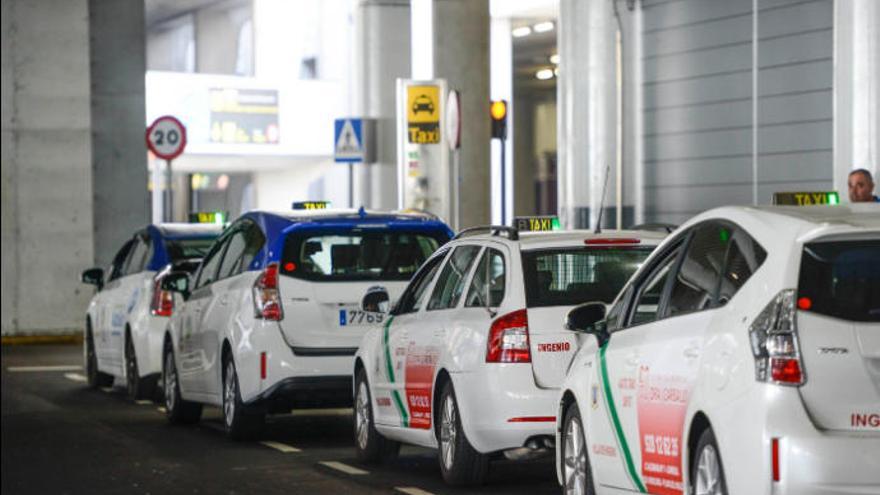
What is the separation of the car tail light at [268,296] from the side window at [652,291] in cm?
548

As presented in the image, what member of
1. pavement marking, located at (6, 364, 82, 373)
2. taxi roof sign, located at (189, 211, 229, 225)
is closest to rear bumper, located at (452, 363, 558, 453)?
taxi roof sign, located at (189, 211, 229, 225)

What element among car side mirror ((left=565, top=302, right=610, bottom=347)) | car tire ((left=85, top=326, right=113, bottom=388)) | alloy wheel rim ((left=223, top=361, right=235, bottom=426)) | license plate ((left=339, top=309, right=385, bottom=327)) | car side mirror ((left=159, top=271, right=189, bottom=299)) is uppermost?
car side mirror ((left=565, top=302, right=610, bottom=347))

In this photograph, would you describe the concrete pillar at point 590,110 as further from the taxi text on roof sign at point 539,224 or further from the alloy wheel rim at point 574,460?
the alloy wheel rim at point 574,460

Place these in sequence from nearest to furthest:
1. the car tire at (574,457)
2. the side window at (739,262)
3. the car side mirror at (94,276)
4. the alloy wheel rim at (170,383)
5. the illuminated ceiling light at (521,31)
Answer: the side window at (739,262) < the car tire at (574,457) < the alloy wheel rim at (170,383) < the car side mirror at (94,276) < the illuminated ceiling light at (521,31)

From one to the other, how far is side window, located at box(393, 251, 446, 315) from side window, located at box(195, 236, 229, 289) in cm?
333

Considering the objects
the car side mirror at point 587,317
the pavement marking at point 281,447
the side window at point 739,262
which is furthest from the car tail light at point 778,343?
the pavement marking at point 281,447

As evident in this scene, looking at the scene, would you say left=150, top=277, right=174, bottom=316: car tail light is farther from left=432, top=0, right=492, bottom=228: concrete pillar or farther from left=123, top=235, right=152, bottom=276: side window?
left=432, top=0, right=492, bottom=228: concrete pillar

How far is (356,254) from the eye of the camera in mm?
14516

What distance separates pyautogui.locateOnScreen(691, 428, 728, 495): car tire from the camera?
7.28 metres

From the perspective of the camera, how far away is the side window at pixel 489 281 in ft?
36.7

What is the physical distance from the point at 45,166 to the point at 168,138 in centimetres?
Result: 244

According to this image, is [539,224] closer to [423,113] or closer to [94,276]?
[94,276]

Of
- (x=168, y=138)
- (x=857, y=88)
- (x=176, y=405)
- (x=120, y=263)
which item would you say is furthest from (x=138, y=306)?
(x=168, y=138)

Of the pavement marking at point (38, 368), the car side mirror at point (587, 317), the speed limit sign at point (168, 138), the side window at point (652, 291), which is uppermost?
the speed limit sign at point (168, 138)
